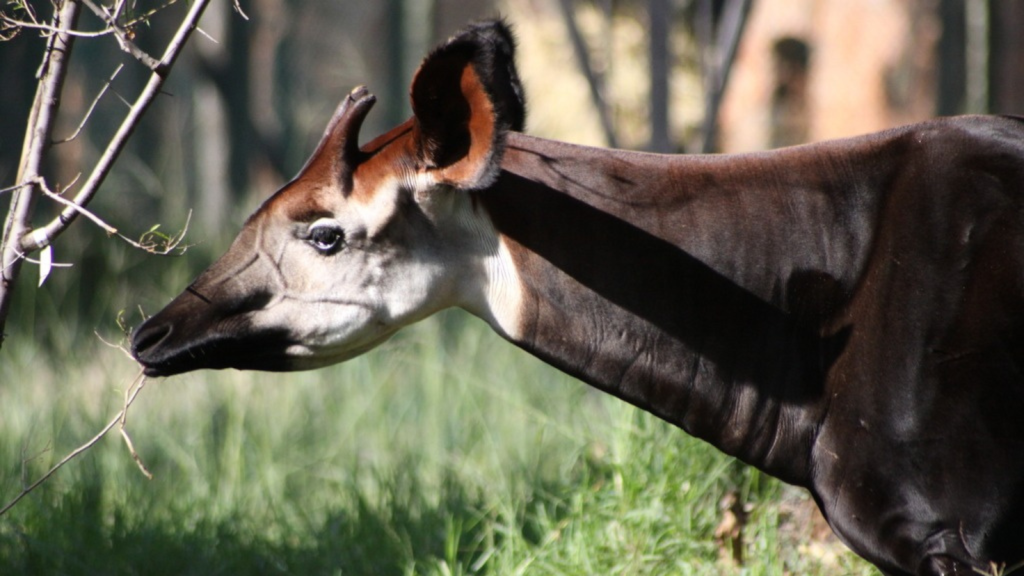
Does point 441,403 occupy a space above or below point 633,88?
below

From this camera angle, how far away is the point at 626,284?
2.21m

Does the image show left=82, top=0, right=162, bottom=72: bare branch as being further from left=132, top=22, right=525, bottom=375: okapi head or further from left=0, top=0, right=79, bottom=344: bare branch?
left=132, top=22, right=525, bottom=375: okapi head

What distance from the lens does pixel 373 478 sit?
3.84 metres

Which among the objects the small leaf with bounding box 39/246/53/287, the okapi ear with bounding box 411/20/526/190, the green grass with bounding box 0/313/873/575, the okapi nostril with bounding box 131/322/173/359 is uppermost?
the okapi ear with bounding box 411/20/526/190

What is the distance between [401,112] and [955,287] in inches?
283

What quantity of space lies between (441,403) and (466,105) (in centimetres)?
232

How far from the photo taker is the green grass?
2945 mm

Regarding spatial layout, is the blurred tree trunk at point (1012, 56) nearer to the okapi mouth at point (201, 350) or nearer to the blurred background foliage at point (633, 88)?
the blurred background foliage at point (633, 88)

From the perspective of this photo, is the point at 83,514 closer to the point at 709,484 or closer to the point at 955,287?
the point at 709,484

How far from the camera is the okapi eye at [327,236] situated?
2.23 meters

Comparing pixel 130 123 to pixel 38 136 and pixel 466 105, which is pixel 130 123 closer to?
pixel 38 136

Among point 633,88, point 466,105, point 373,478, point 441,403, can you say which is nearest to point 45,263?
point 466,105

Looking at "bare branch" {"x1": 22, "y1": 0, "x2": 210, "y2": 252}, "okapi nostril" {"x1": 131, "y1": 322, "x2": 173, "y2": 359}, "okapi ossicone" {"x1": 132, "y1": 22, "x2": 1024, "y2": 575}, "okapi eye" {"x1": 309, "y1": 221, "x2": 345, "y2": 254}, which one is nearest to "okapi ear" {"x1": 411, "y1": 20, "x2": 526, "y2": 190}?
"okapi ossicone" {"x1": 132, "y1": 22, "x2": 1024, "y2": 575}

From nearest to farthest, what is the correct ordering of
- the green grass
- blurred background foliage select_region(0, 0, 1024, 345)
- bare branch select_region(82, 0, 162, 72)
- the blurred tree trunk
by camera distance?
bare branch select_region(82, 0, 162, 72) → the green grass → blurred background foliage select_region(0, 0, 1024, 345) → the blurred tree trunk
